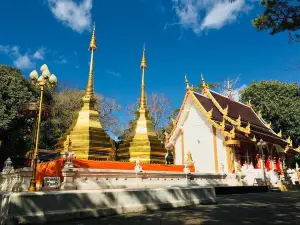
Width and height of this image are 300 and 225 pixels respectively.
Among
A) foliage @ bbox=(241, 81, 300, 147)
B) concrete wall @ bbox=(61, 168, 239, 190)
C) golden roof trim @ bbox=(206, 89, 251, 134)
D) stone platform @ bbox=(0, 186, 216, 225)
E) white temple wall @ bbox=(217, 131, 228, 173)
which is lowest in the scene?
stone platform @ bbox=(0, 186, 216, 225)

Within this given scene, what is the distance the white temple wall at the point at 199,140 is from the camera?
22.6m

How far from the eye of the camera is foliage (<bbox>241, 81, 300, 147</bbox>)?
32844mm

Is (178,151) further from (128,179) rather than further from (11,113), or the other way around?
(11,113)

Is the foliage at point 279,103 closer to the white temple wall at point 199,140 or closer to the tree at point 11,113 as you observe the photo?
the white temple wall at point 199,140

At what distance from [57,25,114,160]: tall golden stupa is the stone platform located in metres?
7.18

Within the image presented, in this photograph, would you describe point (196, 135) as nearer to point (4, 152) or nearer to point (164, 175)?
point (164, 175)

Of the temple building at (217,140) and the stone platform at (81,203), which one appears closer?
the stone platform at (81,203)

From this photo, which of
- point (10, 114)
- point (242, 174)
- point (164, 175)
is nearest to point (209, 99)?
point (242, 174)

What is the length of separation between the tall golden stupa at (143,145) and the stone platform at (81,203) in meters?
9.18

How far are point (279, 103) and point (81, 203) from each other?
3304 centimetres

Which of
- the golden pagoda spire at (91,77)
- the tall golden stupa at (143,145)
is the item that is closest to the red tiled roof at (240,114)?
the tall golden stupa at (143,145)

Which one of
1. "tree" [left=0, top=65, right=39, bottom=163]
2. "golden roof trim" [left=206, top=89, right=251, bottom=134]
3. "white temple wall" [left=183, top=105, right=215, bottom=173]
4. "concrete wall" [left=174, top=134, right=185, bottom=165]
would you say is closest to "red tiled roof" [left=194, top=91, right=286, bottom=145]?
"golden roof trim" [left=206, top=89, right=251, bottom=134]

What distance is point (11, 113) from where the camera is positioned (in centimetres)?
2378

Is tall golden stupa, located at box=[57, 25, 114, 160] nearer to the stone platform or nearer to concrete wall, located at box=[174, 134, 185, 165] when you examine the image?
the stone platform
